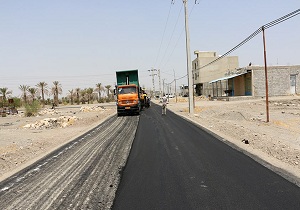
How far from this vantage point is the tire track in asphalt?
4.95 metres

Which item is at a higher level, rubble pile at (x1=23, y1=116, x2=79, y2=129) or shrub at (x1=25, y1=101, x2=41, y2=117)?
shrub at (x1=25, y1=101, x2=41, y2=117)

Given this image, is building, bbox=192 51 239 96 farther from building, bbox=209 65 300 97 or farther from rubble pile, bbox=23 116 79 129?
rubble pile, bbox=23 116 79 129

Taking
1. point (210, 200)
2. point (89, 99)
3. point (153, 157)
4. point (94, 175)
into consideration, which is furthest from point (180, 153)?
point (89, 99)

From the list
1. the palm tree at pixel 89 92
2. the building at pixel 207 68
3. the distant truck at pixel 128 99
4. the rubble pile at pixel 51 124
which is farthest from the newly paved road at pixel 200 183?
the palm tree at pixel 89 92

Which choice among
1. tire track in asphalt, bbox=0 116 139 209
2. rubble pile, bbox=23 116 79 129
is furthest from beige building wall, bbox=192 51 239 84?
tire track in asphalt, bbox=0 116 139 209

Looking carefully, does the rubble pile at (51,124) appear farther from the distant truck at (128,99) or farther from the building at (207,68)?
the building at (207,68)

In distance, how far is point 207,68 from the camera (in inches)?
2938

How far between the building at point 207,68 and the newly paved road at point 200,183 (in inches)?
2442

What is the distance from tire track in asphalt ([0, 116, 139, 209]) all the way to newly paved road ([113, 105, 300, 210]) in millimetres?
372

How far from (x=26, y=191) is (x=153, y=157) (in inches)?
144

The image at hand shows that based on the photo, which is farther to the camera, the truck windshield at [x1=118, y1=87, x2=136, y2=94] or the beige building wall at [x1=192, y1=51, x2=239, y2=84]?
the beige building wall at [x1=192, y1=51, x2=239, y2=84]

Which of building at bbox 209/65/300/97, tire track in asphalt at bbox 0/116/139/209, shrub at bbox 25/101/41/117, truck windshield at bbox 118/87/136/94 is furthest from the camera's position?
building at bbox 209/65/300/97

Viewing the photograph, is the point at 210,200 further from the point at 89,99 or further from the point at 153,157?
the point at 89,99

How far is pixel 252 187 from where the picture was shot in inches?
210
